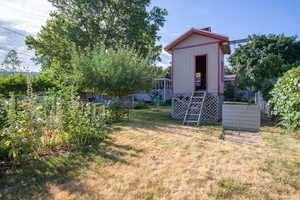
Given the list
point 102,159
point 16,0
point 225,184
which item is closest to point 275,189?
point 225,184

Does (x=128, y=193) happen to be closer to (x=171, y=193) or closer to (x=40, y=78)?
(x=171, y=193)

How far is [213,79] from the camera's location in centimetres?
711

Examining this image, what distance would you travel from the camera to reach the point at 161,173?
242 cm

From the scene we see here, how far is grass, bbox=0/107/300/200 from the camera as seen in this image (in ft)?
6.42

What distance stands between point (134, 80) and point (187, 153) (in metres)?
4.39

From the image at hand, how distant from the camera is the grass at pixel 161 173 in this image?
6.42 feet

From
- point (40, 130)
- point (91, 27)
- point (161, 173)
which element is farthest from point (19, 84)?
point (91, 27)

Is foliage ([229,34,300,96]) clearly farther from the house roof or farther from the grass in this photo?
the grass

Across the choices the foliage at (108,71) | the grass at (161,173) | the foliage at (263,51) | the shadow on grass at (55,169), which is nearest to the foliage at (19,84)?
the foliage at (108,71)

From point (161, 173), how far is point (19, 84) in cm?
572

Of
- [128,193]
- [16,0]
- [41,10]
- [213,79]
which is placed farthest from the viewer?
[41,10]

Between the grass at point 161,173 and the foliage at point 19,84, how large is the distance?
11.2 ft

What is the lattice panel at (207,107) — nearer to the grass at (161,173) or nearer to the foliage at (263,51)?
the grass at (161,173)

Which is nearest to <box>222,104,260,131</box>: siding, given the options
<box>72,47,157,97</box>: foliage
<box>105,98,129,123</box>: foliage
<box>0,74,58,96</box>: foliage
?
<box>72,47,157,97</box>: foliage
